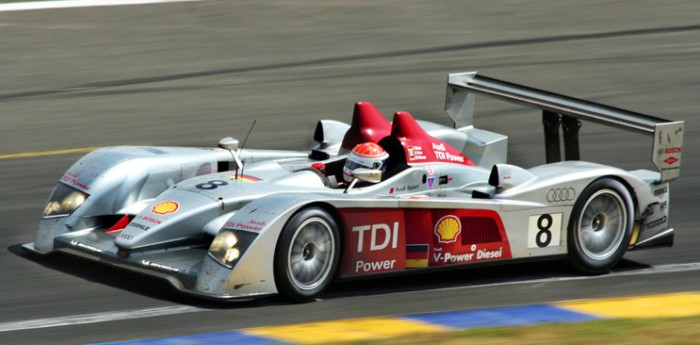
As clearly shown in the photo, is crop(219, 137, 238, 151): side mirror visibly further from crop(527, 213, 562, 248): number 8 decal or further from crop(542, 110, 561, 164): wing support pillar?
crop(542, 110, 561, 164): wing support pillar

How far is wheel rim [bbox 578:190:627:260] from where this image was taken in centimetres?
869

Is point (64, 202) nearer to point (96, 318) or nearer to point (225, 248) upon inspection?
point (96, 318)

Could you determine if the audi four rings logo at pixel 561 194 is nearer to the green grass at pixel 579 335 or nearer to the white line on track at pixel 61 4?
the green grass at pixel 579 335

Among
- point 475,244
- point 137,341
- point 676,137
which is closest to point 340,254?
→ point 475,244

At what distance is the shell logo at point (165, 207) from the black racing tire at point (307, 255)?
1.05 meters

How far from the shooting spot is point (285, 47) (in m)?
16.8

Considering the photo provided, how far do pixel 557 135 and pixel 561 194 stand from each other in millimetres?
1269

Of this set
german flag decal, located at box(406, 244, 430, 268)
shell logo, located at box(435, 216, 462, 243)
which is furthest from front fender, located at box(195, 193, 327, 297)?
shell logo, located at box(435, 216, 462, 243)

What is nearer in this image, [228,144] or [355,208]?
[355,208]

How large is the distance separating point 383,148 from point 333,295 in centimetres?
144

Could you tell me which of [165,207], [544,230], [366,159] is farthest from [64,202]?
[544,230]

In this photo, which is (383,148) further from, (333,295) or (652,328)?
(652,328)

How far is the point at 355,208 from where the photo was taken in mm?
7809

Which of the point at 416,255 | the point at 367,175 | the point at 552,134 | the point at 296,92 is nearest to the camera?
the point at 416,255
